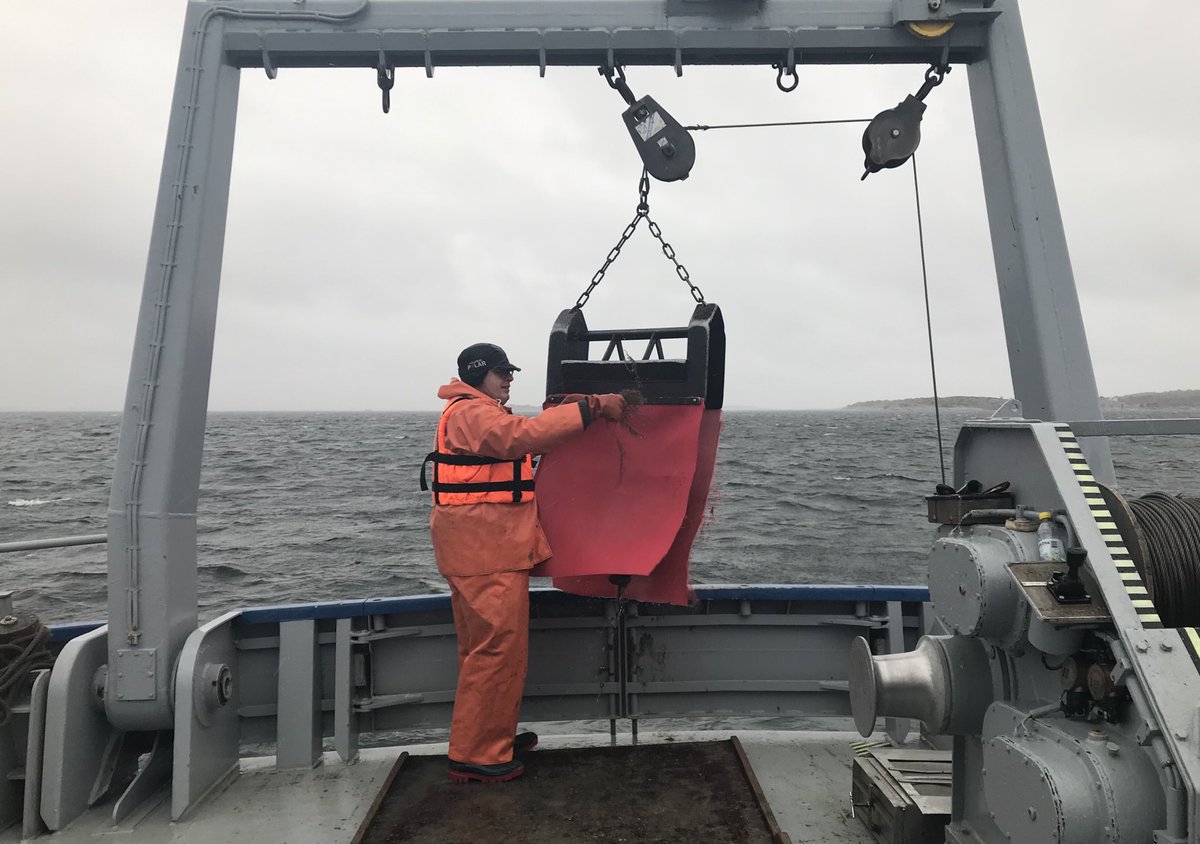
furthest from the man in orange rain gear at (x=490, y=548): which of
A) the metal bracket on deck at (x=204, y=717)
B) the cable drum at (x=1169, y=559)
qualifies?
the cable drum at (x=1169, y=559)

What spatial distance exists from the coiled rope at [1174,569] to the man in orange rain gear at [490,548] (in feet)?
Answer: 6.15

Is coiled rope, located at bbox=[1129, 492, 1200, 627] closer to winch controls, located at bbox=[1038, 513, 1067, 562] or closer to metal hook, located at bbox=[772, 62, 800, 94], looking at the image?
winch controls, located at bbox=[1038, 513, 1067, 562]

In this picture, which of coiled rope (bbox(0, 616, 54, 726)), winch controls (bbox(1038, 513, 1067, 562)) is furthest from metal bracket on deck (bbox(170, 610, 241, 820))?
winch controls (bbox(1038, 513, 1067, 562))

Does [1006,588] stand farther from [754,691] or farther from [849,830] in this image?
[754,691]

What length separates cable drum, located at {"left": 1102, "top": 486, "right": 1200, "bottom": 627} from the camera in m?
2.16

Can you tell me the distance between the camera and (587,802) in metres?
3.16

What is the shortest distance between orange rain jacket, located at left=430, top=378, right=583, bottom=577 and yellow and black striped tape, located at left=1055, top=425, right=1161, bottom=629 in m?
1.68

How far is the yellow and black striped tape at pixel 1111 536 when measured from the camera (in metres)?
1.96

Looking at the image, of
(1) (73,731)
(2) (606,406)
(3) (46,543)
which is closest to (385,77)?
(2) (606,406)

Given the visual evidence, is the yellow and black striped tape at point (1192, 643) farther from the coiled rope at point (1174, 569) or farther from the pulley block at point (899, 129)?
the pulley block at point (899, 129)

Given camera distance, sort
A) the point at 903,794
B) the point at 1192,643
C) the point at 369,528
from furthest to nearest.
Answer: the point at 369,528 < the point at 903,794 < the point at 1192,643

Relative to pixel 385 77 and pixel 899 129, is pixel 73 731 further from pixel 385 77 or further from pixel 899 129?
pixel 899 129

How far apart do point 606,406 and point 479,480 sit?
1.96 feet

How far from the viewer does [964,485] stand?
8.87 feet
